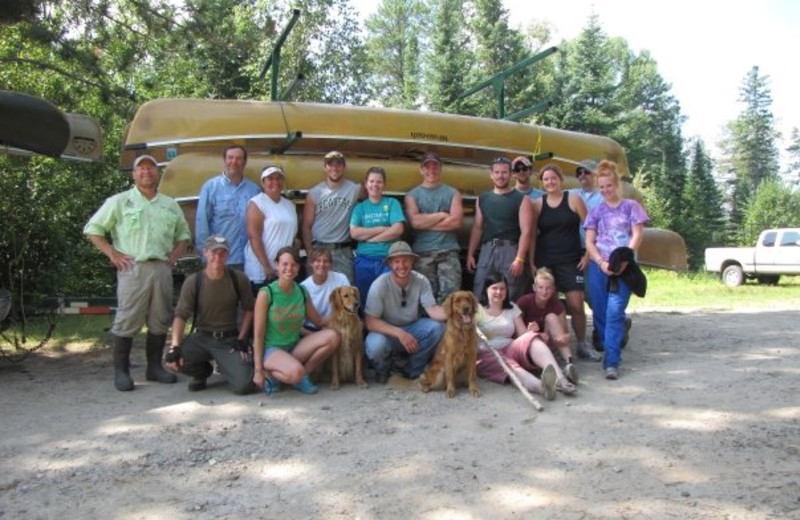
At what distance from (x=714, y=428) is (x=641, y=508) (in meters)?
1.31

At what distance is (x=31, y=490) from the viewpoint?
3189 mm

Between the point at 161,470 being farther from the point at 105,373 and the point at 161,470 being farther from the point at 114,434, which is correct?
the point at 105,373

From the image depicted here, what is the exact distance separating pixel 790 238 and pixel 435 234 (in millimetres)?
16744

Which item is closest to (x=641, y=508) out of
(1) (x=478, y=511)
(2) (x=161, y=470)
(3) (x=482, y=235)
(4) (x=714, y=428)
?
(1) (x=478, y=511)

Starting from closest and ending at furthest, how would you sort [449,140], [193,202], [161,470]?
[161,470]
[193,202]
[449,140]

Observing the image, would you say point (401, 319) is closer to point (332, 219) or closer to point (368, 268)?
point (368, 268)

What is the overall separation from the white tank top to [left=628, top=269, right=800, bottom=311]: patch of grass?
24.9 feet

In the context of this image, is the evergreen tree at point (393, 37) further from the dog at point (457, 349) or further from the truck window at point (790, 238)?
the dog at point (457, 349)

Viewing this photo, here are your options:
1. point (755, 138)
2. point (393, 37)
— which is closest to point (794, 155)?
point (755, 138)

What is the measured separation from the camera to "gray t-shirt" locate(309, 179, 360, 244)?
5.58m

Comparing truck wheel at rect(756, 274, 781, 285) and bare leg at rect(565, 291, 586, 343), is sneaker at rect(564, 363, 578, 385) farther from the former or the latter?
truck wheel at rect(756, 274, 781, 285)

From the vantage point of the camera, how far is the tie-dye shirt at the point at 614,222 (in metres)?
5.33

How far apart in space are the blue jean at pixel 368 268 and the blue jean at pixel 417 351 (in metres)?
0.51

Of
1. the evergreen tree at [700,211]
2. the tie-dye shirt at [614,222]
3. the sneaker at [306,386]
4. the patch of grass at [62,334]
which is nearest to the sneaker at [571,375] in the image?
the tie-dye shirt at [614,222]
